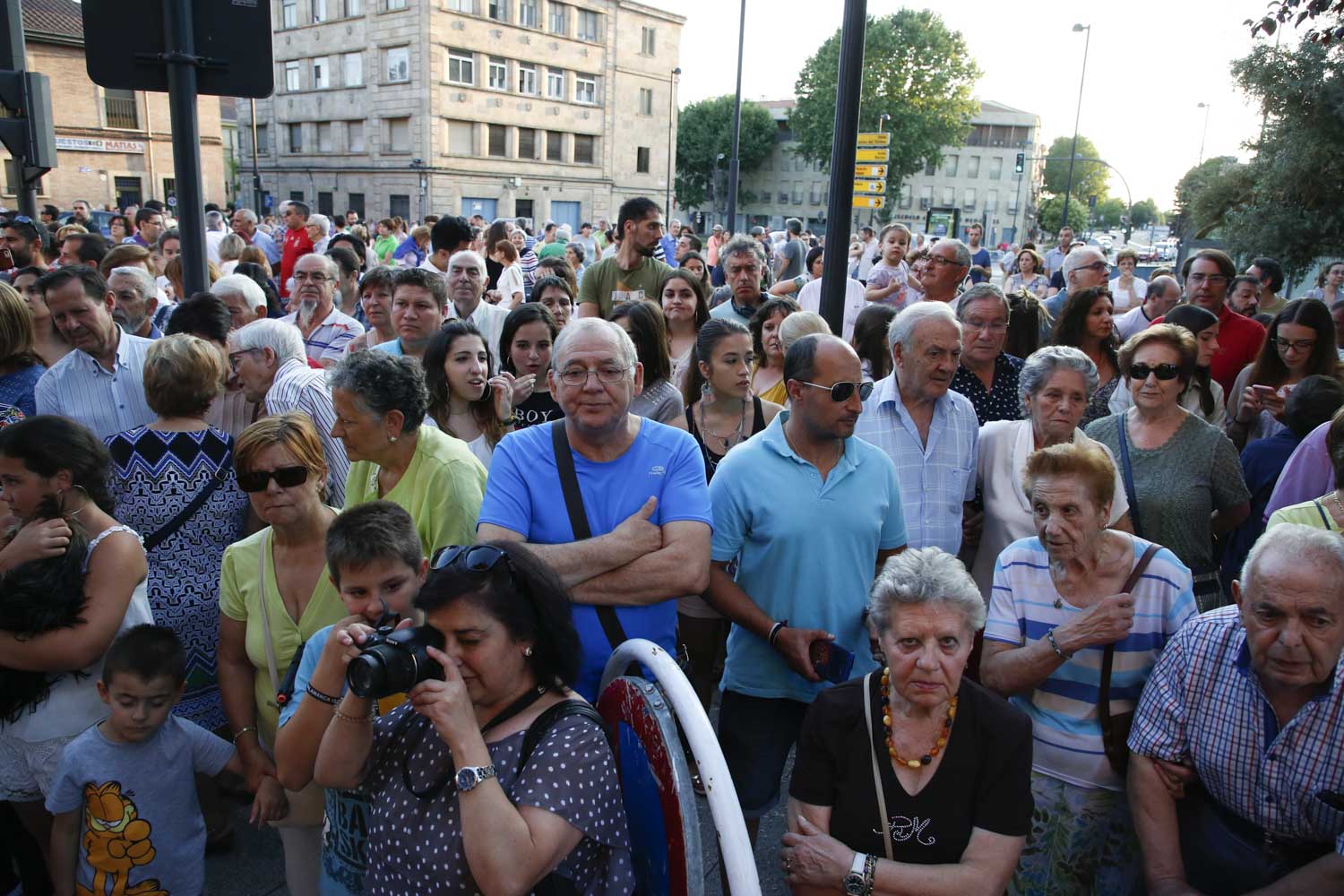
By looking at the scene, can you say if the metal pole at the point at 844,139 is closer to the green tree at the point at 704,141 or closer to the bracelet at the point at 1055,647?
the bracelet at the point at 1055,647

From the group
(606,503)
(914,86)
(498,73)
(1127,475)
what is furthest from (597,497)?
(914,86)

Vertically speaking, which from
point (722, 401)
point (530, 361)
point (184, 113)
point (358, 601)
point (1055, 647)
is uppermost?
point (184, 113)

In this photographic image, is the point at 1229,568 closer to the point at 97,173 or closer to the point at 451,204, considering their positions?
the point at 451,204

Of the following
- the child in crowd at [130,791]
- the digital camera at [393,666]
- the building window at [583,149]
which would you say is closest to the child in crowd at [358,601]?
the digital camera at [393,666]

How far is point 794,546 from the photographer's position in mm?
2984

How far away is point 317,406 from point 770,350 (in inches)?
101

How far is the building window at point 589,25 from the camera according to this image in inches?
1924

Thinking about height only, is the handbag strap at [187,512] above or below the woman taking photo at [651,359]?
below

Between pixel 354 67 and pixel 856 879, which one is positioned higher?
pixel 354 67

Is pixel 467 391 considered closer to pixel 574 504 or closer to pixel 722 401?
pixel 722 401

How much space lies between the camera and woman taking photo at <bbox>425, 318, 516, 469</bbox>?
4.13 meters

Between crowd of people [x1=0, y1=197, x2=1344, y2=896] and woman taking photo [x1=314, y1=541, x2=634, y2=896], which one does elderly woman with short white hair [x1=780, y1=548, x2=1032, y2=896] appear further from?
woman taking photo [x1=314, y1=541, x2=634, y2=896]

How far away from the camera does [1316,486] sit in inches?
138

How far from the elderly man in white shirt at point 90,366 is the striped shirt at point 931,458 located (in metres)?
3.47
